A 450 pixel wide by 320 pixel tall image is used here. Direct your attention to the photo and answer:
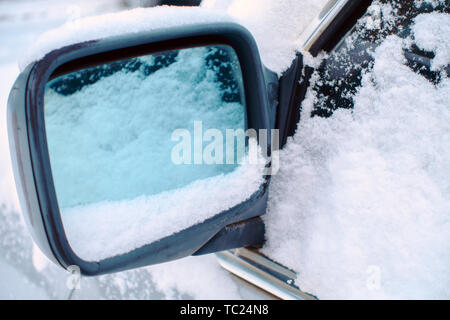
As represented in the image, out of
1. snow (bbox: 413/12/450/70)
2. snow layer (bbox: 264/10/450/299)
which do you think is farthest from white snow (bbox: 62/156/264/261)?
snow (bbox: 413/12/450/70)

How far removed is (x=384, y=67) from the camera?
1.26m

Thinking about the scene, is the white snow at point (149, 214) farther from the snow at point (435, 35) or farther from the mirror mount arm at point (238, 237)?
the snow at point (435, 35)

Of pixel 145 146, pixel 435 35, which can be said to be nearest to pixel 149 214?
pixel 145 146

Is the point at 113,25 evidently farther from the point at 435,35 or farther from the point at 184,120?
the point at 435,35

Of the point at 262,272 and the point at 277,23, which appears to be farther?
the point at 262,272

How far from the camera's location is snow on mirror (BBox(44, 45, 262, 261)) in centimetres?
103

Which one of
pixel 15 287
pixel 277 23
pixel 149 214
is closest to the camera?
pixel 149 214

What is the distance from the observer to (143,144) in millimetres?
1144

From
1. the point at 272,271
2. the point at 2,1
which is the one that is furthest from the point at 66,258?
the point at 2,1

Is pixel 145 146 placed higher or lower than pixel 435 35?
lower

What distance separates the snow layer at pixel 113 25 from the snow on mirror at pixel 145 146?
0.40 feet

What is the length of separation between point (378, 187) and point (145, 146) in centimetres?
79

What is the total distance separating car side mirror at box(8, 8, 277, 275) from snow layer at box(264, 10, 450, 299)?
20 centimetres

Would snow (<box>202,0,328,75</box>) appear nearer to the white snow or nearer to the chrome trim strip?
the white snow
